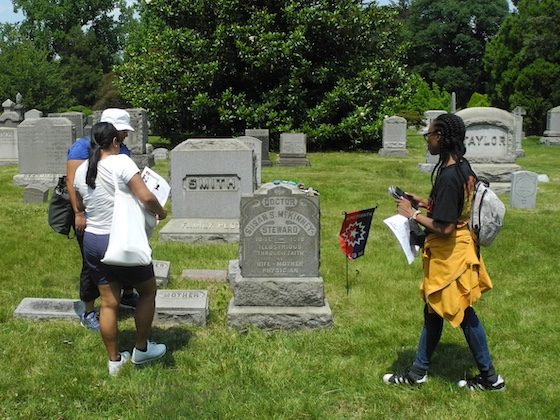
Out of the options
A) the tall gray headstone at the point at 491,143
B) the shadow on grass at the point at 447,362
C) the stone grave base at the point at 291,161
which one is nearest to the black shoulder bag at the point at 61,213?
the shadow on grass at the point at 447,362

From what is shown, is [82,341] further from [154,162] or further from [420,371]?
[154,162]

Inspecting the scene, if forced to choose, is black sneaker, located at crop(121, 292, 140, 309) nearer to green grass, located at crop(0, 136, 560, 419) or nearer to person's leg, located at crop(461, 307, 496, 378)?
green grass, located at crop(0, 136, 560, 419)

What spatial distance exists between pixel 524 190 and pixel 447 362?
25.2 feet

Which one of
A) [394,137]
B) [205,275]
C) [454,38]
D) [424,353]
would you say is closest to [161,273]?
[205,275]

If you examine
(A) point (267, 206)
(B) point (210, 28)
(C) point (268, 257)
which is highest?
(B) point (210, 28)

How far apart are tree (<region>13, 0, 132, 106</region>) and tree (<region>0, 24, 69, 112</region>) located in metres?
7.54

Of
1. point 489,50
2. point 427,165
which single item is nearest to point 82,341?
point 427,165

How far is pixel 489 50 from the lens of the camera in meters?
45.9

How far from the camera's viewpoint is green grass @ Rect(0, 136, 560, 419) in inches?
167

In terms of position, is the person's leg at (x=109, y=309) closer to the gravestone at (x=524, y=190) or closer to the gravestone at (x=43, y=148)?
the gravestone at (x=524, y=190)

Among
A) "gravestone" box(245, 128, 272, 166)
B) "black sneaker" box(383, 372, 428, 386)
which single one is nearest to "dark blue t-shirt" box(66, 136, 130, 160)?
"black sneaker" box(383, 372, 428, 386)

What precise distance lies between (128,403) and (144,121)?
15.7m

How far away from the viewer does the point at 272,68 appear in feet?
75.1

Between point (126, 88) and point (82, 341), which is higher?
point (126, 88)
